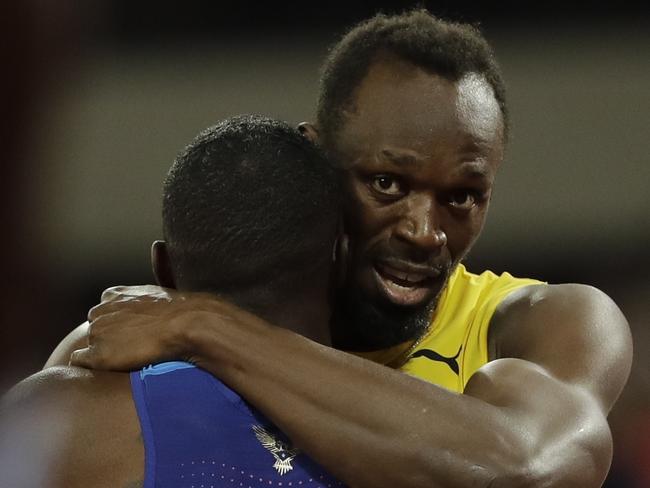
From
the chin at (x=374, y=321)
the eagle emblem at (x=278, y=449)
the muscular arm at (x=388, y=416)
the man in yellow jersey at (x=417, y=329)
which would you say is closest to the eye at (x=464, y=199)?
the man in yellow jersey at (x=417, y=329)

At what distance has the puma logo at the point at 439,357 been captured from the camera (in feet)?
9.15

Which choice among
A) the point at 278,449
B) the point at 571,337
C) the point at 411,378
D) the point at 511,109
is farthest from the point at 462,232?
the point at 511,109

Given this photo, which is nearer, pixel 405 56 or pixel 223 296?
pixel 223 296

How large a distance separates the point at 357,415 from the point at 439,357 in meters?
1.18

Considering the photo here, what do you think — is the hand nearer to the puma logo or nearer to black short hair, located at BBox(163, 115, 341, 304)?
black short hair, located at BBox(163, 115, 341, 304)

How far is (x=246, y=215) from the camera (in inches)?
68.1

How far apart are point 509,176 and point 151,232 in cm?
276

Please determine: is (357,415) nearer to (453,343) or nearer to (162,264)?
(162,264)

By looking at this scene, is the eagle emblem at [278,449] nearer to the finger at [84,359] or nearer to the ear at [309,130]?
the finger at [84,359]

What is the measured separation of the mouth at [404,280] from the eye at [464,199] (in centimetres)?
19

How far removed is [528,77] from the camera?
23.0 ft

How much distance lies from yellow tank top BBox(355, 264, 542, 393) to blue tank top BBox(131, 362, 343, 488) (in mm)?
1151

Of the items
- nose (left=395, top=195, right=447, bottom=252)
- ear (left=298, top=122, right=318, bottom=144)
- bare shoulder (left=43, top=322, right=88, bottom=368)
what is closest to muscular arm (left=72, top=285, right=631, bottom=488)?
nose (left=395, top=195, right=447, bottom=252)

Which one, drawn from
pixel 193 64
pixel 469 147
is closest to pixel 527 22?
pixel 193 64
